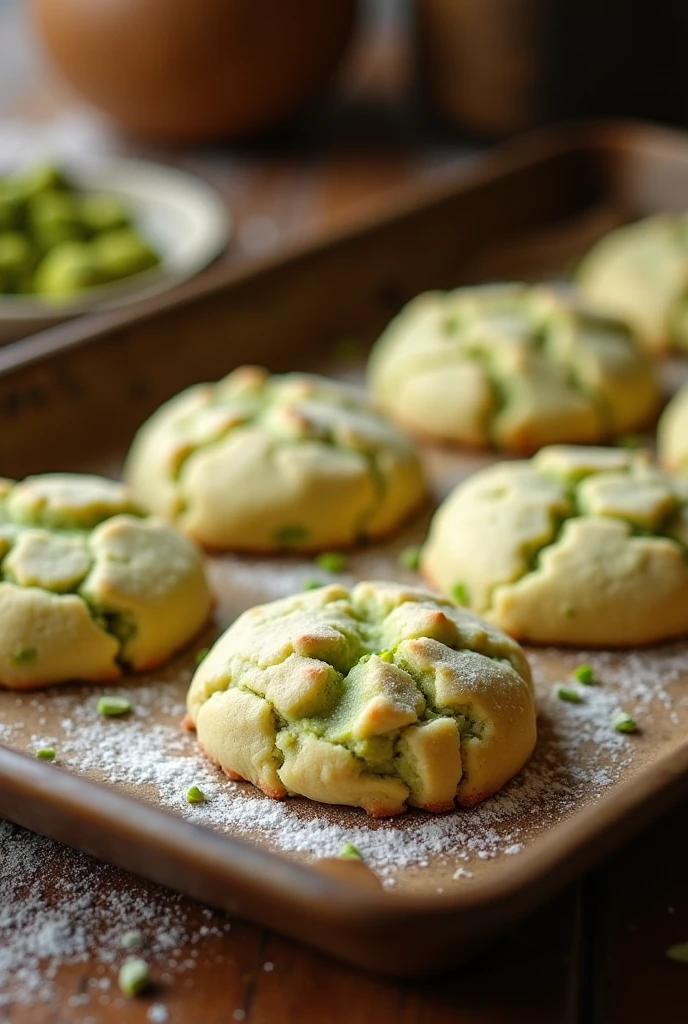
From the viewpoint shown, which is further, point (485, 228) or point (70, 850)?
point (485, 228)

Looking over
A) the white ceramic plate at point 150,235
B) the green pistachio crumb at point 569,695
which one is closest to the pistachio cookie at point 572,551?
the green pistachio crumb at point 569,695

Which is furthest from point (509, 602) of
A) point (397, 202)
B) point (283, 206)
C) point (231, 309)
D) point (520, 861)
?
point (283, 206)

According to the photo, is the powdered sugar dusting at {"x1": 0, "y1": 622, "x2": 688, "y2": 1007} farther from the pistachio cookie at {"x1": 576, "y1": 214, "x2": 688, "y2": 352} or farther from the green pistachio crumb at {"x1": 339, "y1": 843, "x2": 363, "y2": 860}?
the pistachio cookie at {"x1": 576, "y1": 214, "x2": 688, "y2": 352}

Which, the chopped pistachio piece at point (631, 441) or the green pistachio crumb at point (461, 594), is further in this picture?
the chopped pistachio piece at point (631, 441)

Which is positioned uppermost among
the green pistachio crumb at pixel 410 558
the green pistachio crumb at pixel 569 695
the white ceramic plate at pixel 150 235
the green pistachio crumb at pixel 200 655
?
the white ceramic plate at pixel 150 235

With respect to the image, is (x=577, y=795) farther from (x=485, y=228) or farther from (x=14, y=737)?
(x=485, y=228)

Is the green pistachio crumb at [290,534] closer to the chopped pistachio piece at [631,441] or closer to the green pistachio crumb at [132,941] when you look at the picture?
the chopped pistachio piece at [631,441]
